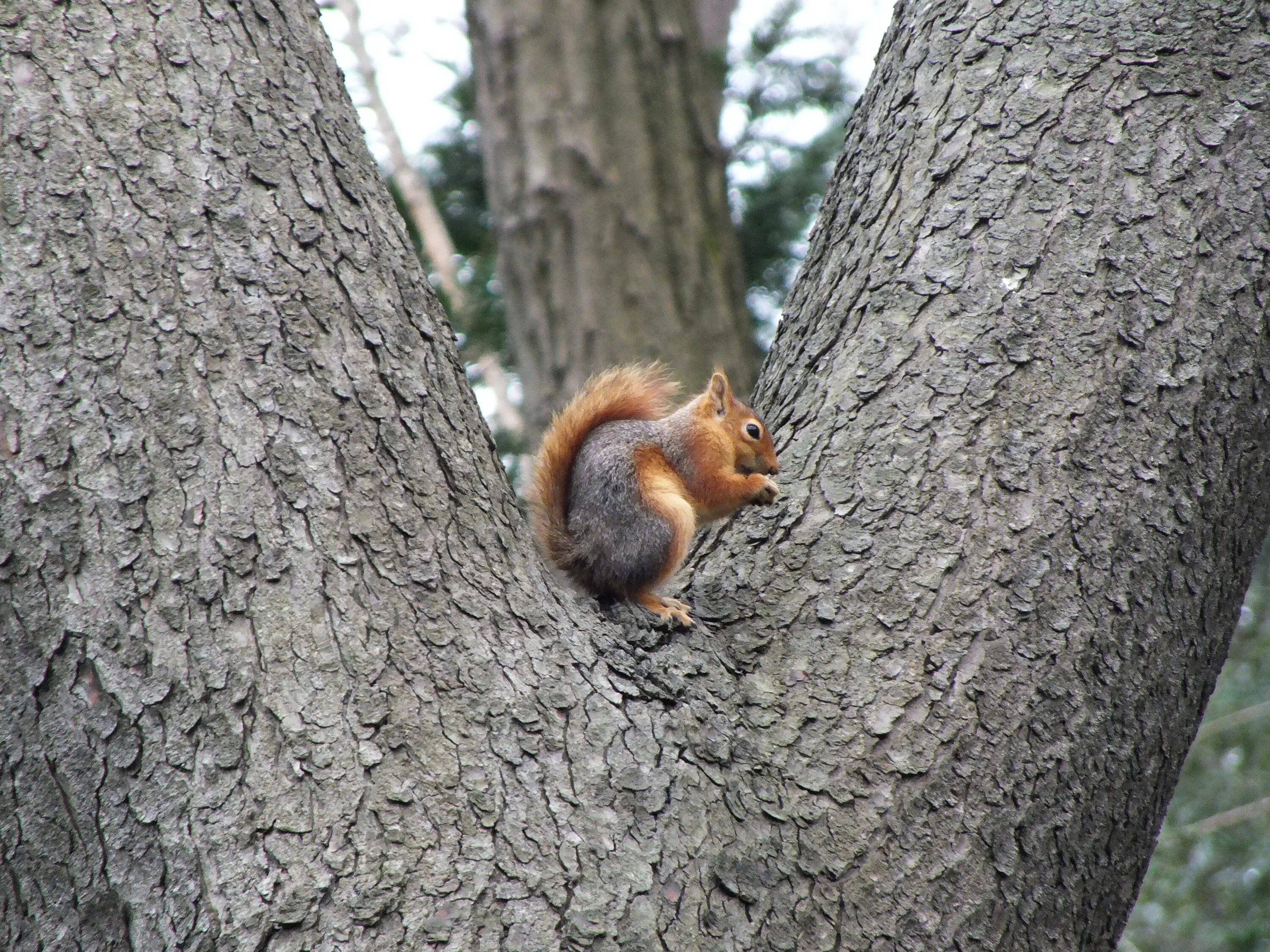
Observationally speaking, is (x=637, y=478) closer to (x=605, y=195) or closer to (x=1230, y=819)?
(x=605, y=195)

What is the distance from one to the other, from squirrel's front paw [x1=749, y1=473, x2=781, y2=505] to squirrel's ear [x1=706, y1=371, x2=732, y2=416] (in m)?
0.60

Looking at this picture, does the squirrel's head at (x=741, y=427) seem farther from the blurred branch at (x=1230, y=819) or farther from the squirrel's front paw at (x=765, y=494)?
the blurred branch at (x=1230, y=819)

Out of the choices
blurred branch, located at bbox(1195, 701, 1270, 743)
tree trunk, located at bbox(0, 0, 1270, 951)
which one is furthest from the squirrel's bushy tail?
blurred branch, located at bbox(1195, 701, 1270, 743)

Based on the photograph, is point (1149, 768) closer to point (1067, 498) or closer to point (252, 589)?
point (1067, 498)

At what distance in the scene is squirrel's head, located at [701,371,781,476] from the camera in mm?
2410

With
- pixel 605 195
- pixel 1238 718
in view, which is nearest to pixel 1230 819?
pixel 1238 718

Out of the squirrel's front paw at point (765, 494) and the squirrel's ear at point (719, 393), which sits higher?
the squirrel's front paw at point (765, 494)

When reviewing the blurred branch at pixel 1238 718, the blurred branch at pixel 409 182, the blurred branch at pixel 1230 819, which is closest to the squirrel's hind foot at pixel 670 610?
the blurred branch at pixel 409 182

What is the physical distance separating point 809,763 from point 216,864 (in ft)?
2.75

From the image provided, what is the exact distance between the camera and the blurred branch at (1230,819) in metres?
5.16

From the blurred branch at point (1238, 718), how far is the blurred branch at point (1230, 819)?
1.25 ft

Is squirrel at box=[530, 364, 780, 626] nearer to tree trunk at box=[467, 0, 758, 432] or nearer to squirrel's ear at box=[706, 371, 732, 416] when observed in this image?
squirrel's ear at box=[706, 371, 732, 416]

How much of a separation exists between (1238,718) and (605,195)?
158 inches

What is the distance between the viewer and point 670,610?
1.84m
